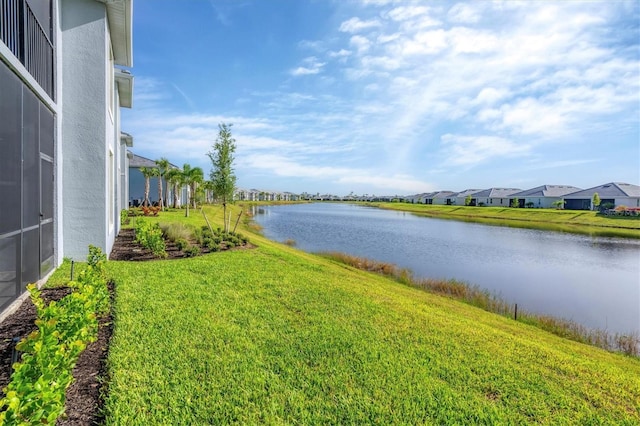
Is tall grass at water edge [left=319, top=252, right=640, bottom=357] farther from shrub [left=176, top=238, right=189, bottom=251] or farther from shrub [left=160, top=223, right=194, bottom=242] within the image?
shrub [left=176, top=238, right=189, bottom=251]

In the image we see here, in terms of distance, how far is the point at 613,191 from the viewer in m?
53.6

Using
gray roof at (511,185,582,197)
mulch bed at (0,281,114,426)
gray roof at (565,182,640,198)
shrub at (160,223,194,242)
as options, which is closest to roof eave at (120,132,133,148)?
shrub at (160,223,194,242)

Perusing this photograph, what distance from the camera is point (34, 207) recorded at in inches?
225

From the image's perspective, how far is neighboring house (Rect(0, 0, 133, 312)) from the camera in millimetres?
4715

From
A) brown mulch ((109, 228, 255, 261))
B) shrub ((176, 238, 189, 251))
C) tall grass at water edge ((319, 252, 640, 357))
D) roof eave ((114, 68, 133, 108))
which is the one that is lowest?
tall grass at water edge ((319, 252, 640, 357))

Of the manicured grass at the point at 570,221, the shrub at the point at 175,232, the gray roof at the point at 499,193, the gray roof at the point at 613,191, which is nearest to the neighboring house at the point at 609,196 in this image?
the gray roof at the point at 613,191

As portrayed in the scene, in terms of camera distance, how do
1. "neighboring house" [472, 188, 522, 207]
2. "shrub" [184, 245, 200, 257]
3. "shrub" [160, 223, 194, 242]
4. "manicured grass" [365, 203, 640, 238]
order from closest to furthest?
"shrub" [184, 245, 200, 257]
"shrub" [160, 223, 194, 242]
"manicured grass" [365, 203, 640, 238]
"neighboring house" [472, 188, 522, 207]

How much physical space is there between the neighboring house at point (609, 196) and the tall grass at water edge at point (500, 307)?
5373 centimetres

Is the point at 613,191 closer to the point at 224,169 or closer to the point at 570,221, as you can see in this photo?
the point at 570,221

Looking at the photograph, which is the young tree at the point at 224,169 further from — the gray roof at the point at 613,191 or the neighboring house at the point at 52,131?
the gray roof at the point at 613,191

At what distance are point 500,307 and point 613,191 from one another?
6045cm

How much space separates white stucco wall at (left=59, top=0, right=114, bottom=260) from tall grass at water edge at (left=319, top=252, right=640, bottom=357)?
30.1 ft

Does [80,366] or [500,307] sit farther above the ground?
[80,366]

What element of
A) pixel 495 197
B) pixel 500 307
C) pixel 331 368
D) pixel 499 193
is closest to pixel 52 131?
pixel 331 368
